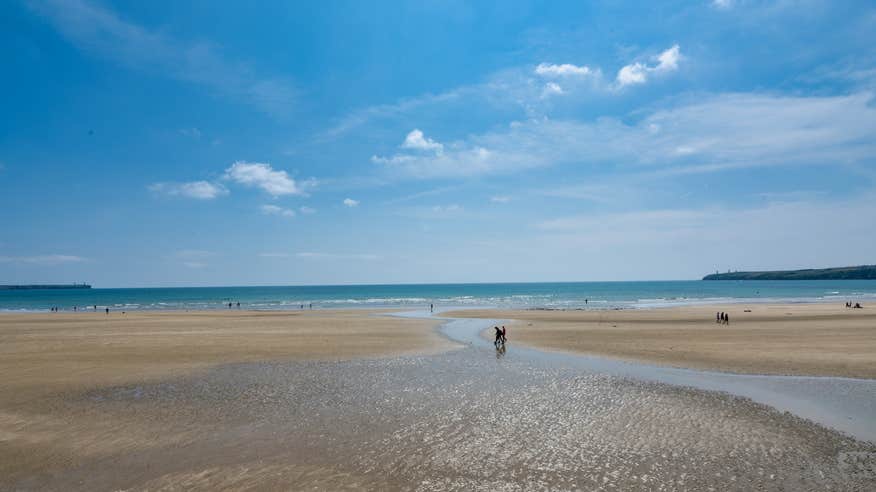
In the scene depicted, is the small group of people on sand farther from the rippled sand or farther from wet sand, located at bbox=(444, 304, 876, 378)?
the rippled sand

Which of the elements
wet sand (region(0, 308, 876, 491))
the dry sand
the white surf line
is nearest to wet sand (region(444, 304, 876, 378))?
the white surf line

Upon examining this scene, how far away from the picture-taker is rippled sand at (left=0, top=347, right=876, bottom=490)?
1020cm

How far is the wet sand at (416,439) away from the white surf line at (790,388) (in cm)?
85

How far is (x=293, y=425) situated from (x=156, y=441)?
3491 millimetres

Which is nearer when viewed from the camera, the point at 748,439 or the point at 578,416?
the point at 748,439

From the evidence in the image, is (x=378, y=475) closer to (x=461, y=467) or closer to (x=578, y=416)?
(x=461, y=467)

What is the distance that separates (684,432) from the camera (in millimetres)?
13070

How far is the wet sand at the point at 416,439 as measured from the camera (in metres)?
10.2

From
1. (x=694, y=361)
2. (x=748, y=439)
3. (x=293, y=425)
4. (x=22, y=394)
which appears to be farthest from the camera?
(x=694, y=361)

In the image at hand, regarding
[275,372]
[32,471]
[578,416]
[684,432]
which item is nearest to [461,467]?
[578,416]

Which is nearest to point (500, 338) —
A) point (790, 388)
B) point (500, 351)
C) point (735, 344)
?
point (500, 351)

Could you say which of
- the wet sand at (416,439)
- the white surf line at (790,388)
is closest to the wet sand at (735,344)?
the white surf line at (790,388)

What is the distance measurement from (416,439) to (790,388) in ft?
48.0

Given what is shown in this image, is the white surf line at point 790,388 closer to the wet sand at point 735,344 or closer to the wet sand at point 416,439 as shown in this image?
the wet sand at point 416,439
